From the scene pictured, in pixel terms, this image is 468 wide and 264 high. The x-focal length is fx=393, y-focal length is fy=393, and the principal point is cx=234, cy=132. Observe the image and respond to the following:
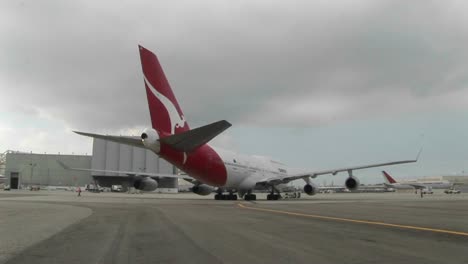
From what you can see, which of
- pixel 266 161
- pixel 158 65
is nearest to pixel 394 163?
pixel 266 161

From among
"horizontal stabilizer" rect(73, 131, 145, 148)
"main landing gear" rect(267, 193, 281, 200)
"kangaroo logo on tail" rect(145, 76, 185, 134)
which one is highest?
"kangaroo logo on tail" rect(145, 76, 185, 134)

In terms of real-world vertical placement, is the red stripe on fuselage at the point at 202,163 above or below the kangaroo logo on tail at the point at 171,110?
below

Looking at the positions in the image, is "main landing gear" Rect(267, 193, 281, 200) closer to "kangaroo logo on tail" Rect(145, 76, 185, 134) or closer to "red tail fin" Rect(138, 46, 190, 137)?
"kangaroo logo on tail" Rect(145, 76, 185, 134)

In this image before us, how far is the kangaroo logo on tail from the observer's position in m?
25.1

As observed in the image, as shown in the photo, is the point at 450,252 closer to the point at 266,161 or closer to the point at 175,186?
the point at 266,161

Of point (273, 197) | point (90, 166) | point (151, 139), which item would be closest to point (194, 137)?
point (151, 139)

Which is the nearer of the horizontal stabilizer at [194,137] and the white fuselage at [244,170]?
the horizontal stabilizer at [194,137]

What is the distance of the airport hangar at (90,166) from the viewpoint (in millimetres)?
115162

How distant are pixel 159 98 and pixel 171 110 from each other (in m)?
1.40

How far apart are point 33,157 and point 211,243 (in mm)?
133504

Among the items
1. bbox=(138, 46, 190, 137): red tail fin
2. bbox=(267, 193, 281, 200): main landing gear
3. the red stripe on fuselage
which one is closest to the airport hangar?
bbox=(267, 193, 281, 200): main landing gear

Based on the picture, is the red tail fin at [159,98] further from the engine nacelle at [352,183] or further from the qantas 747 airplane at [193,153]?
the engine nacelle at [352,183]

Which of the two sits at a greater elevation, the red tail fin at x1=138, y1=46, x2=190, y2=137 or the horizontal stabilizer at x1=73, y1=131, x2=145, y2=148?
the red tail fin at x1=138, y1=46, x2=190, y2=137

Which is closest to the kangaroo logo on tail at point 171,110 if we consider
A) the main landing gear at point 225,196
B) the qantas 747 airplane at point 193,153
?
the qantas 747 airplane at point 193,153
